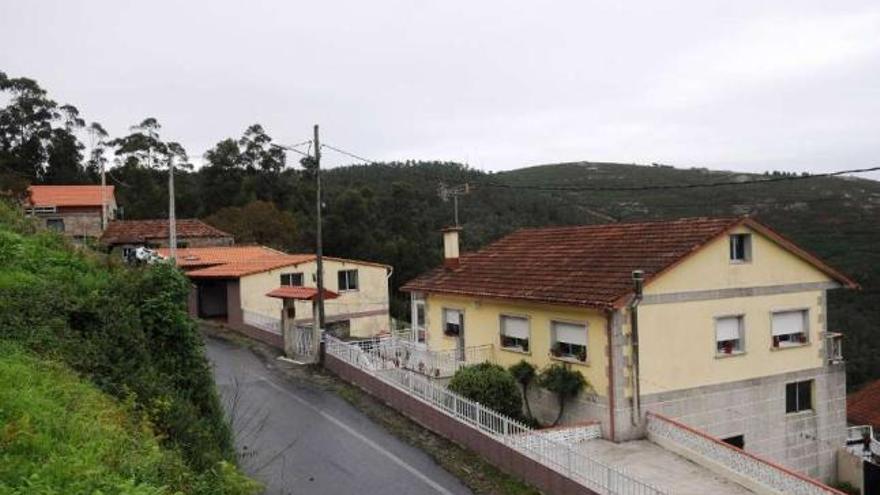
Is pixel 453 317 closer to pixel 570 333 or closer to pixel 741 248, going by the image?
pixel 570 333

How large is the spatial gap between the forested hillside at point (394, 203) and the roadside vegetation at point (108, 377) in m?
32.9

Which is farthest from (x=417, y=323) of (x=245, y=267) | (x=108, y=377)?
(x=108, y=377)

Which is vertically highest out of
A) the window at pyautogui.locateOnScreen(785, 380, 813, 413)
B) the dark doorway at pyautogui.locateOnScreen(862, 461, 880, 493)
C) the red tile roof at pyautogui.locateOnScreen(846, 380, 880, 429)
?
the window at pyautogui.locateOnScreen(785, 380, 813, 413)

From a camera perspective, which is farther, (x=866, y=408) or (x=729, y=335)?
(x=866, y=408)

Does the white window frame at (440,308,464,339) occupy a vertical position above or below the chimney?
below

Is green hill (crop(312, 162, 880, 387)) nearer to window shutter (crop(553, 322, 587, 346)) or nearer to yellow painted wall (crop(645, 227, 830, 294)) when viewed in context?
yellow painted wall (crop(645, 227, 830, 294))

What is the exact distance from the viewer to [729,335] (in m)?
20.2

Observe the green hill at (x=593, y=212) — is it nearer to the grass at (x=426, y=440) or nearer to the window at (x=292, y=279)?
the window at (x=292, y=279)

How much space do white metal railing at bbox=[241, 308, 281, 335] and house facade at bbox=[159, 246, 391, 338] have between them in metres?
0.06

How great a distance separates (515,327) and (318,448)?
25.0 feet

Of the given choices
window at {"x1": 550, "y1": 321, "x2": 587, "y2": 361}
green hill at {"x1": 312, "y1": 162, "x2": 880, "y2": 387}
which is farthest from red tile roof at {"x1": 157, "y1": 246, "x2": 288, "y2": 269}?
window at {"x1": 550, "y1": 321, "x2": 587, "y2": 361}

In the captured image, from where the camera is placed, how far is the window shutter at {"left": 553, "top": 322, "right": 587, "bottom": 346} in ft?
63.6

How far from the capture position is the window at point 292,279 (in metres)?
35.0

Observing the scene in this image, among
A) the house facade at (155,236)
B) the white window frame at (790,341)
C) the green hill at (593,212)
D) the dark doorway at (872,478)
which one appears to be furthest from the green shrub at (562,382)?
the house facade at (155,236)
